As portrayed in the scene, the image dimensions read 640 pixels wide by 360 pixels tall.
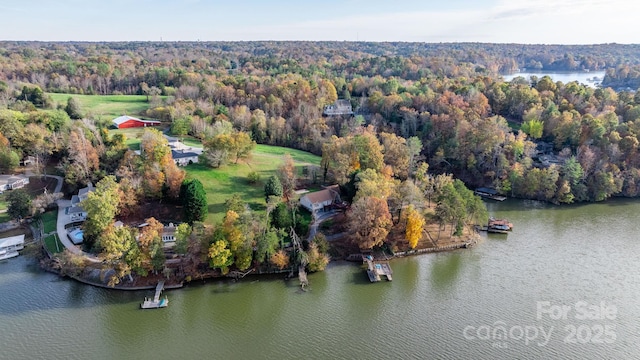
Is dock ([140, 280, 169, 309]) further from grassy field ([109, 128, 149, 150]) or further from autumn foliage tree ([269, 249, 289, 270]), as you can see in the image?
grassy field ([109, 128, 149, 150])

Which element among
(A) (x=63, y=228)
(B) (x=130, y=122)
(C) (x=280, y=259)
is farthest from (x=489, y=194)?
(B) (x=130, y=122)

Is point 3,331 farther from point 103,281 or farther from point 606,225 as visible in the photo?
point 606,225

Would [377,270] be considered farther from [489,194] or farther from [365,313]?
[489,194]

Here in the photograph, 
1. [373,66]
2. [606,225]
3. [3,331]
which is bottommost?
[3,331]

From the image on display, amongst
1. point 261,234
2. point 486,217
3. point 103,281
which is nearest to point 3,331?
point 103,281

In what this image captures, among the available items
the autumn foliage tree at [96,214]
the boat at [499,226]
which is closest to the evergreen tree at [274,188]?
the autumn foliage tree at [96,214]

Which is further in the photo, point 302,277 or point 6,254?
point 6,254

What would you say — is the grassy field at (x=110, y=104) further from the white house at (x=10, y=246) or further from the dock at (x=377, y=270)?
the dock at (x=377, y=270)
